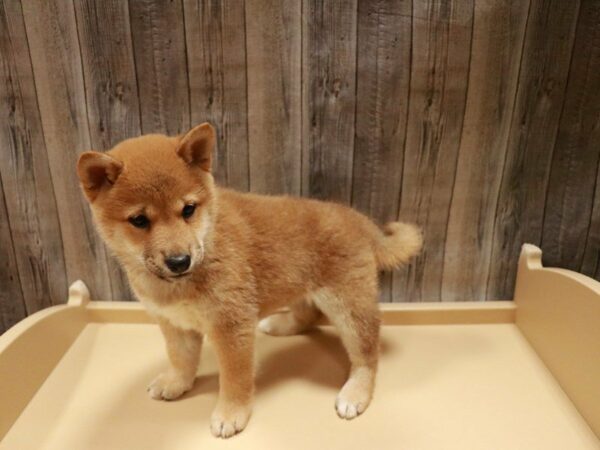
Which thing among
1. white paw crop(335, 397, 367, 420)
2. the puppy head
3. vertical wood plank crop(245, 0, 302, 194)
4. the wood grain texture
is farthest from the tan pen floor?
the wood grain texture

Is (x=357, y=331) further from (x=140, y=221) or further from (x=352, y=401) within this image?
(x=140, y=221)

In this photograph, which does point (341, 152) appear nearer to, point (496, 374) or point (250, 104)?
Answer: point (250, 104)

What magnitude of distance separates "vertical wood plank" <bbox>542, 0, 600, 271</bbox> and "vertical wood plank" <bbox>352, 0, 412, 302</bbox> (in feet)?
1.71

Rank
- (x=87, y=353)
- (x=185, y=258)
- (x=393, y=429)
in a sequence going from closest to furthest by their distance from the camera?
(x=185, y=258), (x=393, y=429), (x=87, y=353)

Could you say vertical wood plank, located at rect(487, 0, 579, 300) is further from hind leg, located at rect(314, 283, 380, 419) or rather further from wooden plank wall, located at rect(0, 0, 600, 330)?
hind leg, located at rect(314, 283, 380, 419)

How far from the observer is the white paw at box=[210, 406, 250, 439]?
1.27 meters

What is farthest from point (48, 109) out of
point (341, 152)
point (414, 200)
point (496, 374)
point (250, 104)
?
point (496, 374)

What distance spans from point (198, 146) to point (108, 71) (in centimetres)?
57

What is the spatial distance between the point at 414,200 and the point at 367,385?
2.10ft

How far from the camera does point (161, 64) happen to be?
57.4 inches

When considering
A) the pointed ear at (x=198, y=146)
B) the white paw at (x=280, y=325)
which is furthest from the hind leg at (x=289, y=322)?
the pointed ear at (x=198, y=146)

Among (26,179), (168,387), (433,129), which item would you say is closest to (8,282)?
(26,179)

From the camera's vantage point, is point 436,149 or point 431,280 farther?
point 431,280

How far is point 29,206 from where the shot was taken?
163cm
